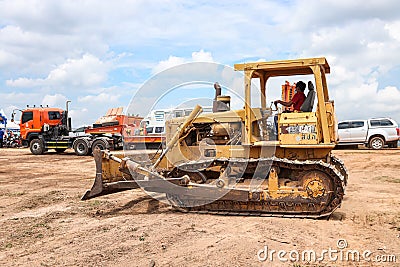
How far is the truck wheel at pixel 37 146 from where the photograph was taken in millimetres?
26342

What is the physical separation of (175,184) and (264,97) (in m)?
2.72

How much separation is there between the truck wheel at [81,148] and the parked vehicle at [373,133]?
15.2 meters

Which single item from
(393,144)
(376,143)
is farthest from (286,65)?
(393,144)

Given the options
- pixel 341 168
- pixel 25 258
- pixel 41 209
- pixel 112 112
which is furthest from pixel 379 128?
pixel 25 258

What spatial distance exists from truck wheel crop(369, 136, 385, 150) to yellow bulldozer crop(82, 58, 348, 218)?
1571 cm

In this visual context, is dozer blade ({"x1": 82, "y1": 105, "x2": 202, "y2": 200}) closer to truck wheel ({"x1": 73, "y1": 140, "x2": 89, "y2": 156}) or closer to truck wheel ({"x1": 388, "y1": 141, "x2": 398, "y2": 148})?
truck wheel ({"x1": 73, "y1": 140, "x2": 89, "y2": 156})

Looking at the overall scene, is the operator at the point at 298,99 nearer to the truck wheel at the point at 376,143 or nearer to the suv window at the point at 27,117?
the truck wheel at the point at 376,143

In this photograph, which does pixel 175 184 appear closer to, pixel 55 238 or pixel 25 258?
pixel 55 238

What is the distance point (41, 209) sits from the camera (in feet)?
29.4

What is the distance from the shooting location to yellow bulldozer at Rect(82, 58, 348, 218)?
24.8 feet

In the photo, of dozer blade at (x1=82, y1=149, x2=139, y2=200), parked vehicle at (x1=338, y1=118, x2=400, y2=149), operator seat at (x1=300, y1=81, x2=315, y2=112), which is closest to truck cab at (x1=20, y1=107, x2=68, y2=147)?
parked vehicle at (x1=338, y1=118, x2=400, y2=149)

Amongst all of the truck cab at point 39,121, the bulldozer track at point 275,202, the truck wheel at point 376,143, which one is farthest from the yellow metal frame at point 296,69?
the truck cab at point 39,121

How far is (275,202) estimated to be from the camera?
766cm

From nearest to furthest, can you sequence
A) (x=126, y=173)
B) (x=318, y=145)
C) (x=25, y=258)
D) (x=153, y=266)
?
(x=153, y=266) → (x=25, y=258) → (x=318, y=145) → (x=126, y=173)
